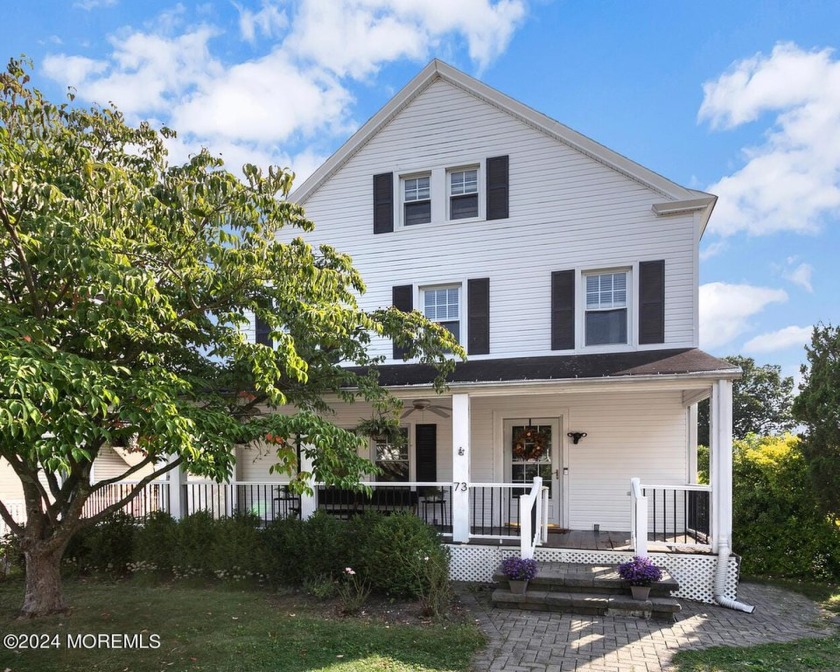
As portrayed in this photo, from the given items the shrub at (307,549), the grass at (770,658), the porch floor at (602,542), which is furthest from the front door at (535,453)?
the grass at (770,658)

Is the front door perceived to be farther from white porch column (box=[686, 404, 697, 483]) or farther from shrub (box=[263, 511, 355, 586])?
shrub (box=[263, 511, 355, 586])

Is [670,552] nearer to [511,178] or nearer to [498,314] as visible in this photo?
[498,314]

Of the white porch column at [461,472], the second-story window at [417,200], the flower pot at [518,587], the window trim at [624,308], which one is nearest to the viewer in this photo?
the flower pot at [518,587]

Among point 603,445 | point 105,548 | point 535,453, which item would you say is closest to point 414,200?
point 535,453

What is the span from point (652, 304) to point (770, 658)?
5.66 metres

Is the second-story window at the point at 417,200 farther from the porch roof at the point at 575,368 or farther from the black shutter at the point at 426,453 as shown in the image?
the black shutter at the point at 426,453

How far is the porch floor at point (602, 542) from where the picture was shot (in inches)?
305

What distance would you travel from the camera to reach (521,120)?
1053 cm

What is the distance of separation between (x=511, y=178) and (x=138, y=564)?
31.8 feet

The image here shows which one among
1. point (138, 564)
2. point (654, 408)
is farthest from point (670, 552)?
point (138, 564)

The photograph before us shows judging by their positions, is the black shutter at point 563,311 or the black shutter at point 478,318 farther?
the black shutter at point 478,318

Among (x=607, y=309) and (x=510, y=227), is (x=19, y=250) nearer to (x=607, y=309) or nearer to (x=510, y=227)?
(x=510, y=227)

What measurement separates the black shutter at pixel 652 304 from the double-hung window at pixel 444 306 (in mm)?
3383

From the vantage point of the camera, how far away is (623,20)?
390 inches
